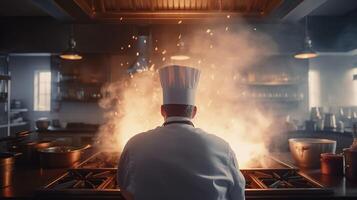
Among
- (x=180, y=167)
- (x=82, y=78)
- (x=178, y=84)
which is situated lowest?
(x=180, y=167)

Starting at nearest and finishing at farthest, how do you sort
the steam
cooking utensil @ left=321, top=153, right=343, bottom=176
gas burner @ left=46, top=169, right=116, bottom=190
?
gas burner @ left=46, top=169, right=116, bottom=190, cooking utensil @ left=321, top=153, right=343, bottom=176, the steam

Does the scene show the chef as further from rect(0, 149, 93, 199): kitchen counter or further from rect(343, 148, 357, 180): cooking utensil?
rect(343, 148, 357, 180): cooking utensil

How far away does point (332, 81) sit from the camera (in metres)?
8.88

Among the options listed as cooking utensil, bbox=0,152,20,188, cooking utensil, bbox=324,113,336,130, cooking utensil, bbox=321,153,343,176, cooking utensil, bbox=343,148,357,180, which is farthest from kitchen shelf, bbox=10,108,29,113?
cooking utensil, bbox=343,148,357,180

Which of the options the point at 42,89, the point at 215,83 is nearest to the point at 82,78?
the point at 215,83

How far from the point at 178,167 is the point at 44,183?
3.18ft

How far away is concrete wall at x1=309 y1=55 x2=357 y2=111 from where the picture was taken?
28.5 ft

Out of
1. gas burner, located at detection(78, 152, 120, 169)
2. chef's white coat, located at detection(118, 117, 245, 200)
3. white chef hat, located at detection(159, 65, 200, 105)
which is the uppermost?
white chef hat, located at detection(159, 65, 200, 105)

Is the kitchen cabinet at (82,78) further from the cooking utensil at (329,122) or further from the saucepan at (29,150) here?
the cooking utensil at (329,122)

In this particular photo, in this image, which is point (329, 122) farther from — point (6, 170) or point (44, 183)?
point (6, 170)

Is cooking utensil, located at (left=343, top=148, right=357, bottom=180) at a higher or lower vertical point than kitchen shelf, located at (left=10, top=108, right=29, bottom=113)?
lower

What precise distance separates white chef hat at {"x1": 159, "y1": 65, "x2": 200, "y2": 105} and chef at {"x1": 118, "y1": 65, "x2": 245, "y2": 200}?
0.38 feet

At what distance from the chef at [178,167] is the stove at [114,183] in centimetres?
26

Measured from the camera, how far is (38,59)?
31.8 ft
